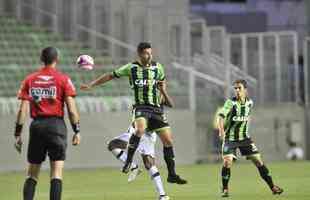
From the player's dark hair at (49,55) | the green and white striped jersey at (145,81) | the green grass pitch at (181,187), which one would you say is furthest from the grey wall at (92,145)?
the player's dark hair at (49,55)

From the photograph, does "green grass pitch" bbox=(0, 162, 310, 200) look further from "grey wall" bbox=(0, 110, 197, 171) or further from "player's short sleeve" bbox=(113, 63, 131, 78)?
"grey wall" bbox=(0, 110, 197, 171)

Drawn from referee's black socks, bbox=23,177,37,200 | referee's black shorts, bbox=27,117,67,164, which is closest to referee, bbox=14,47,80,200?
→ referee's black shorts, bbox=27,117,67,164

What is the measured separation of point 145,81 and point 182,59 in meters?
19.6

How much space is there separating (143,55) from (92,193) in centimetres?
358

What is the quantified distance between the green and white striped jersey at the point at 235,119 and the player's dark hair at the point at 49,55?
502cm

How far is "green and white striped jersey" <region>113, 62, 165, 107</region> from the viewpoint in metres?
15.1

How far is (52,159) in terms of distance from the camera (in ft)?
39.1

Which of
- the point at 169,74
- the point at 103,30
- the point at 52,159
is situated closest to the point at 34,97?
the point at 52,159

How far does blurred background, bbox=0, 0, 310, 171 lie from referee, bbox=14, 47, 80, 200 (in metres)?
18.6

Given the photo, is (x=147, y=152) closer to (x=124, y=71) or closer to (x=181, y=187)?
(x=124, y=71)

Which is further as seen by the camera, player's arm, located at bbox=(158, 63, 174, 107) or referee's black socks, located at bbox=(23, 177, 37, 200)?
player's arm, located at bbox=(158, 63, 174, 107)

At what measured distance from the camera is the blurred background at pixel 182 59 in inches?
1253

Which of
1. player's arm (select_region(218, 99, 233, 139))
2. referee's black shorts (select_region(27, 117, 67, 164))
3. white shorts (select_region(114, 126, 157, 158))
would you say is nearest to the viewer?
referee's black shorts (select_region(27, 117, 67, 164))

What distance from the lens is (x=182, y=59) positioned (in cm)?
3459
